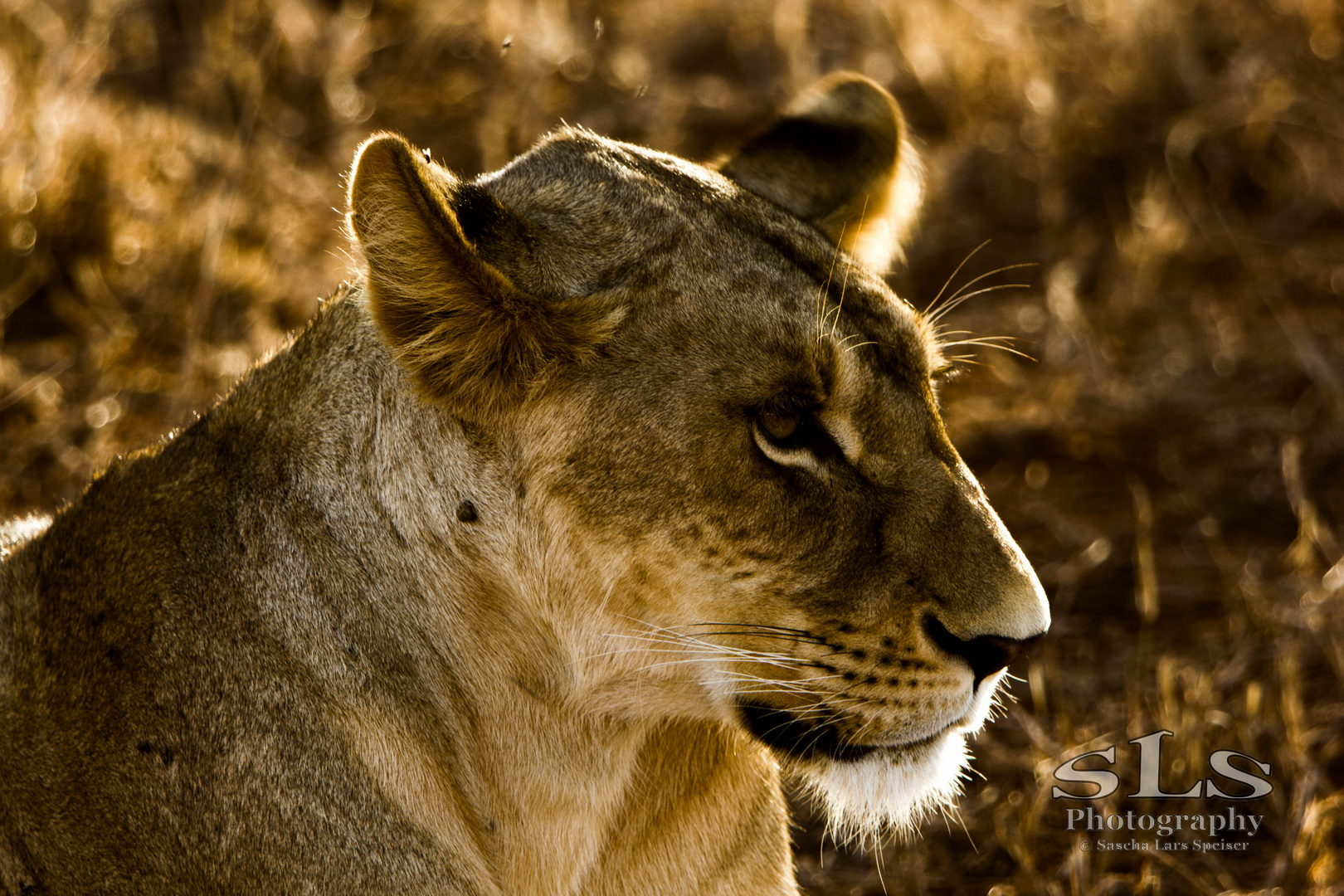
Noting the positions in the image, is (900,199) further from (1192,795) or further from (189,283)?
(189,283)

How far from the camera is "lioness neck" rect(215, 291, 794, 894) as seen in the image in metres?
2.54

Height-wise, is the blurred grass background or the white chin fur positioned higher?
the white chin fur

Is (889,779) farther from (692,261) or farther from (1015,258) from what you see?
(1015,258)

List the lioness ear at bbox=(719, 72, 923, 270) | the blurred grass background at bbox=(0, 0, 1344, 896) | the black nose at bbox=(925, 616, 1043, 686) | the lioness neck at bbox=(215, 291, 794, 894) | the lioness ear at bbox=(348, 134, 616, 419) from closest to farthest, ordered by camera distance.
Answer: the lioness ear at bbox=(348, 134, 616, 419)
the black nose at bbox=(925, 616, 1043, 686)
the lioness neck at bbox=(215, 291, 794, 894)
the lioness ear at bbox=(719, 72, 923, 270)
the blurred grass background at bbox=(0, 0, 1344, 896)

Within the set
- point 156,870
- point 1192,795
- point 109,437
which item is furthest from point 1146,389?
point 156,870

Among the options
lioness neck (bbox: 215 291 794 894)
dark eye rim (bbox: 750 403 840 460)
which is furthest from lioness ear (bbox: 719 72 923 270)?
lioness neck (bbox: 215 291 794 894)

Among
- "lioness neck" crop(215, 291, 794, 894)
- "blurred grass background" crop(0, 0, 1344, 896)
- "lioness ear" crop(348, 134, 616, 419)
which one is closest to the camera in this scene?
"lioness ear" crop(348, 134, 616, 419)

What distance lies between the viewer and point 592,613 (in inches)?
101

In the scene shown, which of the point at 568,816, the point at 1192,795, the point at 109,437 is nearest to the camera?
the point at 568,816

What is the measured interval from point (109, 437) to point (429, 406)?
118 inches

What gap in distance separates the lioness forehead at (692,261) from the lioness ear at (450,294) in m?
0.08

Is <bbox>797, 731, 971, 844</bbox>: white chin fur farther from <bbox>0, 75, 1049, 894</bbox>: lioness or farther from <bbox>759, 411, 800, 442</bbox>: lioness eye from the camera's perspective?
<bbox>759, 411, 800, 442</bbox>: lioness eye

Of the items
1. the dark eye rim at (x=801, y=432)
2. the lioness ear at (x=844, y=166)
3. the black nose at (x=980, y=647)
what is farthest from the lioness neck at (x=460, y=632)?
the lioness ear at (x=844, y=166)

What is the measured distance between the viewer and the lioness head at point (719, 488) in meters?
2.46
